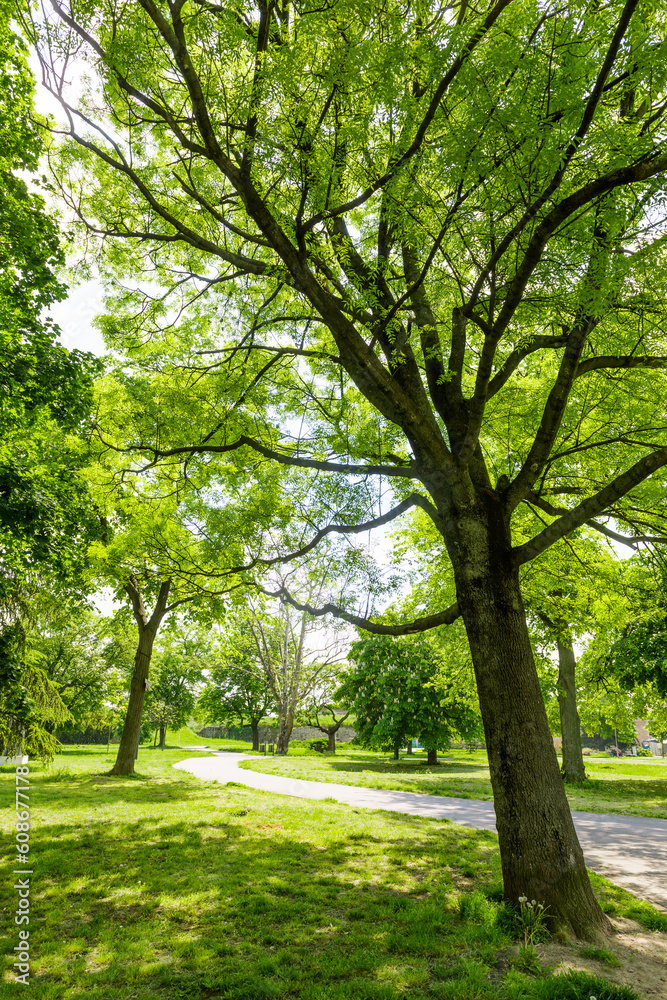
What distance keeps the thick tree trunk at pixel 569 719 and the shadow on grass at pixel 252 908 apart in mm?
8699

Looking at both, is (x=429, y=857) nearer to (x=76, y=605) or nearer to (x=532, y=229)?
(x=532, y=229)

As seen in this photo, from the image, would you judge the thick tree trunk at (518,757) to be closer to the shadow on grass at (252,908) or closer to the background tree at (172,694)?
the shadow on grass at (252,908)

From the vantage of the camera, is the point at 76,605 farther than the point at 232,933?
Yes

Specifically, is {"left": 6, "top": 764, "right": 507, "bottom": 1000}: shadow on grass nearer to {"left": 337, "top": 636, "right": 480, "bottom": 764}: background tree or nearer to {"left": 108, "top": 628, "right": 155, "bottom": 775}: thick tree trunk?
{"left": 108, "top": 628, "right": 155, "bottom": 775}: thick tree trunk

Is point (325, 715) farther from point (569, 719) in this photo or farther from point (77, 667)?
point (569, 719)

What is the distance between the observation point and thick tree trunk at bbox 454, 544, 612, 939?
4.35 metres

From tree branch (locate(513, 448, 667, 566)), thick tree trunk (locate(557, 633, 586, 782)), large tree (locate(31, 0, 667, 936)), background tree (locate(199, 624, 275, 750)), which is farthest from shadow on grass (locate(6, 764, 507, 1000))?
background tree (locate(199, 624, 275, 750))

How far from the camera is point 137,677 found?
1486 cm

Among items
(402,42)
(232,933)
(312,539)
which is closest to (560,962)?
(232,933)

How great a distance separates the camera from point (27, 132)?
31.4 feet

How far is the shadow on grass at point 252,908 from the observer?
3430mm

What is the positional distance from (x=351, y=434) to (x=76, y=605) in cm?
1184

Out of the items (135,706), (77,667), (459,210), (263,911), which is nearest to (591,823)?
(263,911)

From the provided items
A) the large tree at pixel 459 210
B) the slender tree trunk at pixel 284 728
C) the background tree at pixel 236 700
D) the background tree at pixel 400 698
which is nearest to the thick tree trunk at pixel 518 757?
the large tree at pixel 459 210
